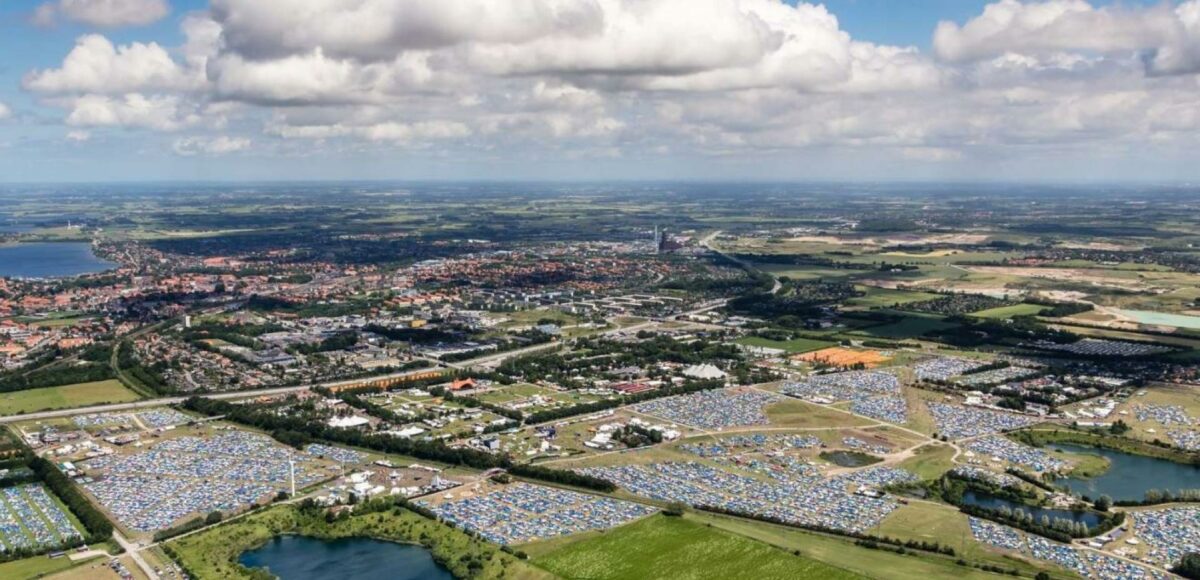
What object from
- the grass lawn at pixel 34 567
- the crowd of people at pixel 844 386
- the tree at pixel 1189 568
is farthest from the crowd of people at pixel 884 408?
the grass lawn at pixel 34 567

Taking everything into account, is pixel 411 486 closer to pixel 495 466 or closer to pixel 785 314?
pixel 495 466

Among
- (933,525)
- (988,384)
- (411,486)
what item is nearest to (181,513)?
(411,486)

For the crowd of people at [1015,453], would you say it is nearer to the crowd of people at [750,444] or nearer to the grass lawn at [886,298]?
the crowd of people at [750,444]

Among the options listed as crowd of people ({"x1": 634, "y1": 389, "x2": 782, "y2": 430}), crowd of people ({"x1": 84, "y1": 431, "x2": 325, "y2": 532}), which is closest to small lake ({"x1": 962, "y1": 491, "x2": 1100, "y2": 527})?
crowd of people ({"x1": 634, "y1": 389, "x2": 782, "y2": 430})

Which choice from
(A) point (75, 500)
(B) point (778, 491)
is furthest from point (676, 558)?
(A) point (75, 500)

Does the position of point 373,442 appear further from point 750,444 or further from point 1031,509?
point 1031,509

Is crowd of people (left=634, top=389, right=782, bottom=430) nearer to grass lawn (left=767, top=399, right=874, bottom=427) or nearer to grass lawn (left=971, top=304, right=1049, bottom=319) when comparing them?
grass lawn (left=767, top=399, right=874, bottom=427)
